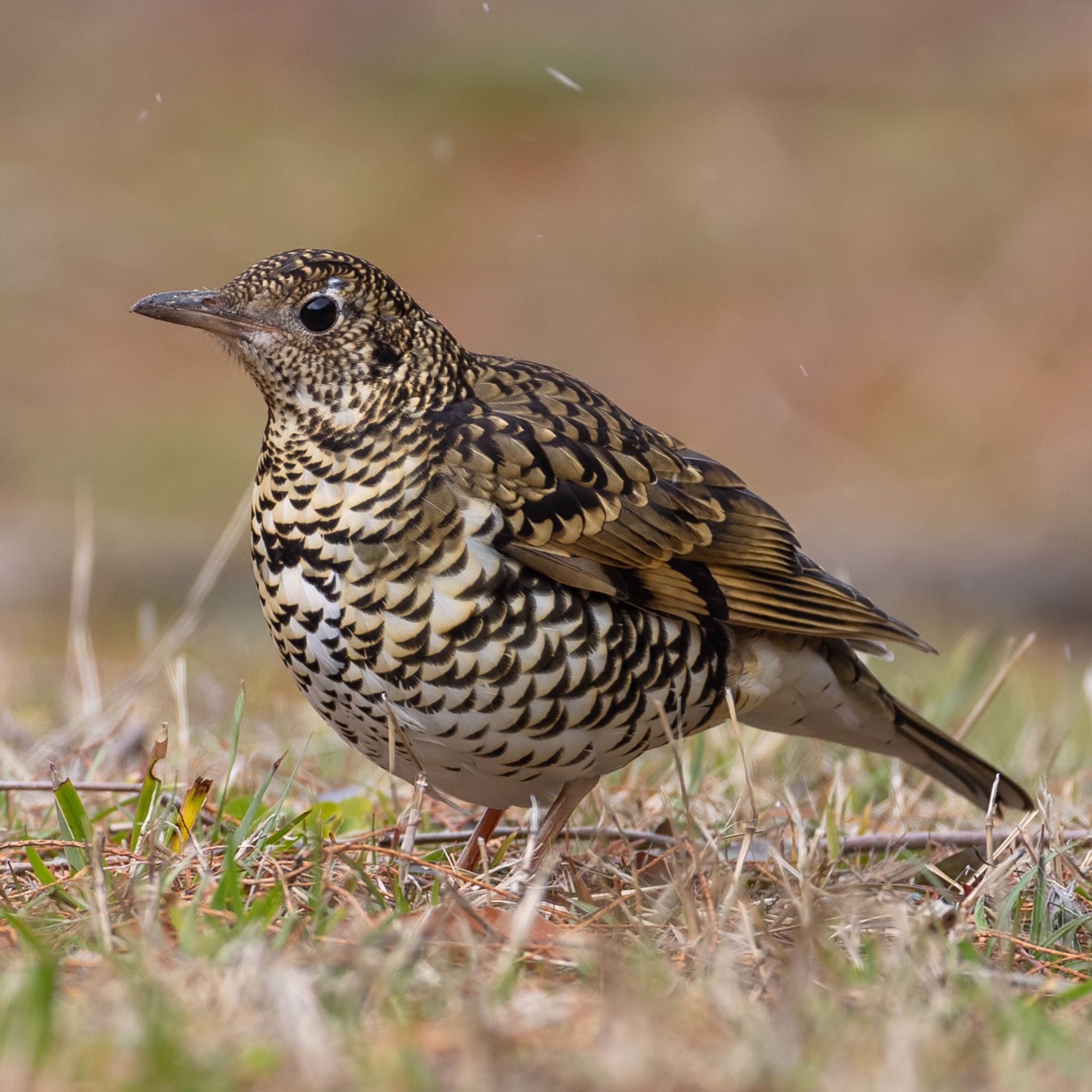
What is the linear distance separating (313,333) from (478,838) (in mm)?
1129

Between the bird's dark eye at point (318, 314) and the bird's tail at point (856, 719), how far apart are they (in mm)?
1414

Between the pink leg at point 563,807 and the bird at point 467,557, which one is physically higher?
the bird at point 467,557

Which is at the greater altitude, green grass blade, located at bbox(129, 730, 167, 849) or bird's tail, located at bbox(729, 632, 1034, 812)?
bird's tail, located at bbox(729, 632, 1034, 812)

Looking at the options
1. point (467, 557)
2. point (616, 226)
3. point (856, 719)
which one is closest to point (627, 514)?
point (467, 557)

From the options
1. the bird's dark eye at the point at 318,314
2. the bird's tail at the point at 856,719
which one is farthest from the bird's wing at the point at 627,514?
the bird's dark eye at the point at 318,314

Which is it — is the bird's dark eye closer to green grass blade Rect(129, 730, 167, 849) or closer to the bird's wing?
the bird's wing

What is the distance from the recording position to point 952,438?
15242 millimetres

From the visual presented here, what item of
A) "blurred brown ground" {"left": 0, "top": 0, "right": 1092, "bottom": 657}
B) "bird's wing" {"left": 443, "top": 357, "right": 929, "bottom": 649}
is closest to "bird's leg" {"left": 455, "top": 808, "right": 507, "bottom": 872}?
"bird's wing" {"left": 443, "top": 357, "right": 929, "bottom": 649}

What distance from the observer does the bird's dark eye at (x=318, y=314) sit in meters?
3.58

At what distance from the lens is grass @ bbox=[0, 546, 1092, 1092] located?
2090 mm

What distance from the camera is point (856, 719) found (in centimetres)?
436

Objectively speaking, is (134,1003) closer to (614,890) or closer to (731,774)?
(614,890)

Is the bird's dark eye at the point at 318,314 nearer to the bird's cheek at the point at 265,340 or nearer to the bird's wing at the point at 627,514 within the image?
the bird's cheek at the point at 265,340

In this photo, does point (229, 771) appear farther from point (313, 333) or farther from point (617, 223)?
point (617, 223)
